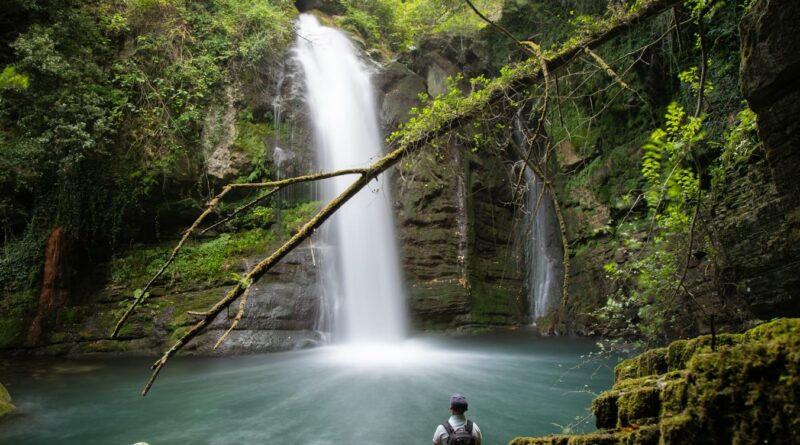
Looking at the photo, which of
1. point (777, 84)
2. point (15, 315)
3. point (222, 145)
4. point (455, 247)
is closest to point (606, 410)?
point (777, 84)

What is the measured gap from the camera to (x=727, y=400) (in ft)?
5.73

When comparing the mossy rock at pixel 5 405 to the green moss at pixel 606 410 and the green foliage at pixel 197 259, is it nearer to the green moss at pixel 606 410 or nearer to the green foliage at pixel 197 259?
the green foliage at pixel 197 259

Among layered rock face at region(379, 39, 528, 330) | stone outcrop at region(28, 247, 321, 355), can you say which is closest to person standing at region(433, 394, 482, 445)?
stone outcrop at region(28, 247, 321, 355)

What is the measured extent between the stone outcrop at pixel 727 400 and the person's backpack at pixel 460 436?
1690 mm

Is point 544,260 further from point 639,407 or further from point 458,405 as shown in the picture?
point 639,407

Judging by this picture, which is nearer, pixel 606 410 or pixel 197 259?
pixel 606 410

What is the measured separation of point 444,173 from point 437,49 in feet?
18.1

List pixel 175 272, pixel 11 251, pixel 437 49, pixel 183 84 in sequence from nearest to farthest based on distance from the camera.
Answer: pixel 11 251 < pixel 175 272 < pixel 183 84 < pixel 437 49

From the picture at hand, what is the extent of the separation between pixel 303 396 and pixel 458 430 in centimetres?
481

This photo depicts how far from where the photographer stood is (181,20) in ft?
47.2

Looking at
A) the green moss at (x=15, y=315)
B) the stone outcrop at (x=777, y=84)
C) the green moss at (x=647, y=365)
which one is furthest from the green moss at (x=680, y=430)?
the green moss at (x=15, y=315)

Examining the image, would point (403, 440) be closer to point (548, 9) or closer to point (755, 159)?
point (755, 159)

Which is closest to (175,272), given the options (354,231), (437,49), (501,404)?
(354,231)

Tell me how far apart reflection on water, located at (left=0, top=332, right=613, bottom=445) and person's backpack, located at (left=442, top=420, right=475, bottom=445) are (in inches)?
93.6
